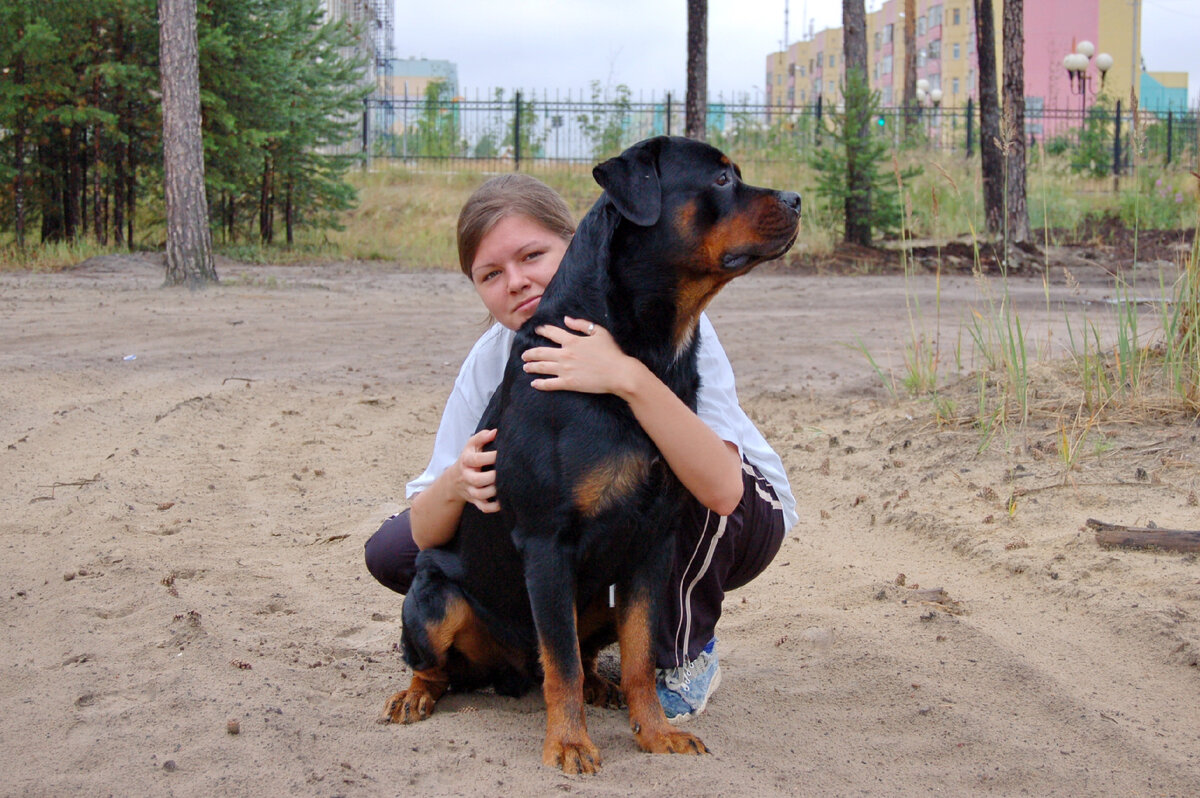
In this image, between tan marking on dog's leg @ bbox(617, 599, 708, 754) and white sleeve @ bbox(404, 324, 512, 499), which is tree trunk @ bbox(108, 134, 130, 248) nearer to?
→ white sleeve @ bbox(404, 324, 512, 499)

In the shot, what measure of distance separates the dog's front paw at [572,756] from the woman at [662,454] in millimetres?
410

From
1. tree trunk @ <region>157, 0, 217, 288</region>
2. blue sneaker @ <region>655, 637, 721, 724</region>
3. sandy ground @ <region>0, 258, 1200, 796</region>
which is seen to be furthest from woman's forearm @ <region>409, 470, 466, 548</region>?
tree trunk @ <region>157, 0, 217, 288</region>

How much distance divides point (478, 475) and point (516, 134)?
77.9 feet

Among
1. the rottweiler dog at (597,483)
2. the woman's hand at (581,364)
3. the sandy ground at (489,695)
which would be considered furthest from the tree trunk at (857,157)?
the woman's hand at (581,364)

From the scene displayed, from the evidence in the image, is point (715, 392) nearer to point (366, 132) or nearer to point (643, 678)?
point (643, 678)

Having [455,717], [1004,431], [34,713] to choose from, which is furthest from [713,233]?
[1004,431]

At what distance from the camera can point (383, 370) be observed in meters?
7.80

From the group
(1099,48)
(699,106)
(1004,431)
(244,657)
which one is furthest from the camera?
(1099,48)

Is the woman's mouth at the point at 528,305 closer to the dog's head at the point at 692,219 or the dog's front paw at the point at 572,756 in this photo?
the dog's head at the point at 692,219

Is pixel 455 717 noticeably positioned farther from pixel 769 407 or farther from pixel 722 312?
pixel 722 312

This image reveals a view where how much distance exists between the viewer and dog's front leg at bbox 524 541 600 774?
8.04 ft

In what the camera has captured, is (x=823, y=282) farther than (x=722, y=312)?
Yes

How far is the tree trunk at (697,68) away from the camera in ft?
52.5

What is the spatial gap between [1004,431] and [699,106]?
1199 centimetres
